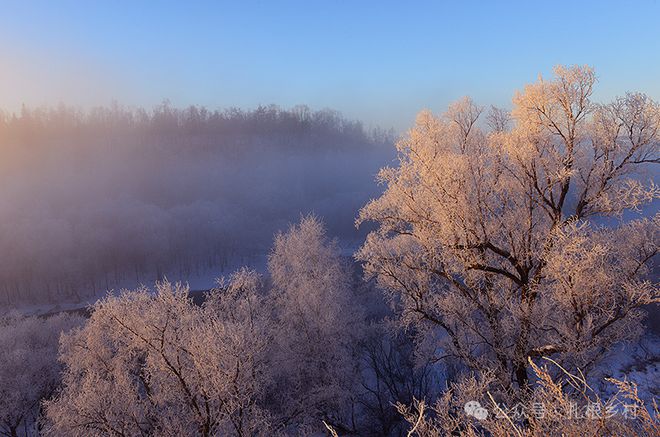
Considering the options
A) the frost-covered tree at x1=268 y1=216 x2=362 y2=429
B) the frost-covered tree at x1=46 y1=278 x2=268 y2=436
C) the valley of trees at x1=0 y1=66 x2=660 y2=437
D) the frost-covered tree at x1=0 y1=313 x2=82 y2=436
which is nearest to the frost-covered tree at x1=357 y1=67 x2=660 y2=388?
the valley of trees at x1=0 y1=66 x2=660 y2=437

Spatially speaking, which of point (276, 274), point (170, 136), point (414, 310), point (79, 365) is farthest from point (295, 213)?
point (414, 310)

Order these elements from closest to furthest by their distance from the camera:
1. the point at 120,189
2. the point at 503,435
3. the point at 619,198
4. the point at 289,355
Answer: the point at 503,435
the point at 619,198
the point at 289,355
the point at 120,189

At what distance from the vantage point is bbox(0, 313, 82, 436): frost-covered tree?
1780 cm

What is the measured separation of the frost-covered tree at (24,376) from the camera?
17797 mm

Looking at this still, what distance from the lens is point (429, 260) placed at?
854 centimetres

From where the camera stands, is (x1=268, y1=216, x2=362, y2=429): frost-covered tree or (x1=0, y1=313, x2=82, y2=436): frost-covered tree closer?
(x1=268, y1=216, x2=362, y2=429): frost-covered tree

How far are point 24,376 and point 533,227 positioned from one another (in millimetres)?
22859

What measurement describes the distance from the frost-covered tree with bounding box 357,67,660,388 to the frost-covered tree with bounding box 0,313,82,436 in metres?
18.9

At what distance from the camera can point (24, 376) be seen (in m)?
18.9

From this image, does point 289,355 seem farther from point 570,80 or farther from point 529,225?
point 570,80

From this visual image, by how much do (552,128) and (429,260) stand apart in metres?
3.53

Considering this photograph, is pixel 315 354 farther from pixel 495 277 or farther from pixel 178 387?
pixel 495 277

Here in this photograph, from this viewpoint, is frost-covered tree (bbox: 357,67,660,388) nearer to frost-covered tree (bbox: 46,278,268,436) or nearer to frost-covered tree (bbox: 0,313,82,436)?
frost-covered tree (bbox: 46,278,268,436)

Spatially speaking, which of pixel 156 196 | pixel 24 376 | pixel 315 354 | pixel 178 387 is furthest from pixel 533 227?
pixel 156 196
